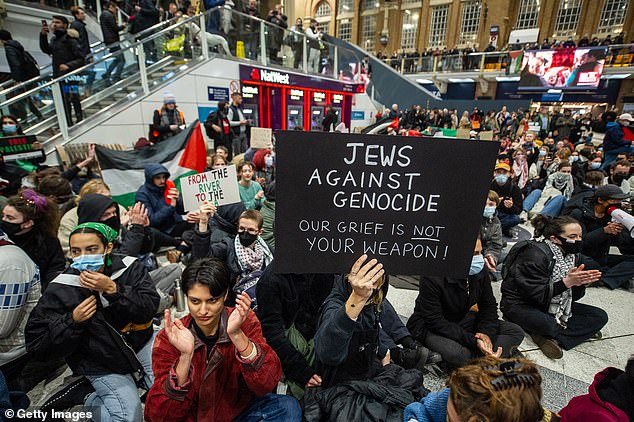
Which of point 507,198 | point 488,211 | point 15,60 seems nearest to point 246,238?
point 488,211

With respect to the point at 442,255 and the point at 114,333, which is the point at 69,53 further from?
the point at 442,255

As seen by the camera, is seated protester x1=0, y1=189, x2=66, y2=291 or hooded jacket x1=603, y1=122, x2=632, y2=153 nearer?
seated protester x1=0, y1=189, x2=66, y2=291

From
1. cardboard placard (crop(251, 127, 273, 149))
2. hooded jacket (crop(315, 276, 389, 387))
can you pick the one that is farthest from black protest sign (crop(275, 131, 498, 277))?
cardboard placard (crop(251, 127, 273, 149))

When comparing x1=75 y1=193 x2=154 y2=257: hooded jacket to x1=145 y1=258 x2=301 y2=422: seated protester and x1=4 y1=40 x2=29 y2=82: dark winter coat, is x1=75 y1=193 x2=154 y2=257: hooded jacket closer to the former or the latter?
x1=145 y1=258 x2=301 y2=422: seated protester

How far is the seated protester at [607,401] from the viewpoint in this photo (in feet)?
4.61

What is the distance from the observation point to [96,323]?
1.95 metres

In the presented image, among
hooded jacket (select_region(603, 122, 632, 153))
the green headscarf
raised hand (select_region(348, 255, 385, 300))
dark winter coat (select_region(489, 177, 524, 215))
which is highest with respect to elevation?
raised hand (select_region(348, 255, 385, 300))

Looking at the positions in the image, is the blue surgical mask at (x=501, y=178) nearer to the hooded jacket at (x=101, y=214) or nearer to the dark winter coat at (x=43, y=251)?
the hooded jacket at (x=101, y=214)

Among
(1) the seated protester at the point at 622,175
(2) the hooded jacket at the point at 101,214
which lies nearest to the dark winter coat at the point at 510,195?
(1) the seated protester at the point at 622,175

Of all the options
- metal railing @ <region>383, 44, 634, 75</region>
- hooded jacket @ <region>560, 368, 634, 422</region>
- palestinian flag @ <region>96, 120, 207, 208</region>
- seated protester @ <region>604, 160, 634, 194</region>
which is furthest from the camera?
metal railing @ <region>383, 44, 634, 75</region>

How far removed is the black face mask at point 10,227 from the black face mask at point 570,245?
442cm

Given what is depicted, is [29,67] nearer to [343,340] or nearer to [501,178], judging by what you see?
[343,340]

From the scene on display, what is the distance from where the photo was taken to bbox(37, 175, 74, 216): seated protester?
11.3 feet

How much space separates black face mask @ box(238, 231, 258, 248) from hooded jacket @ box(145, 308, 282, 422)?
1.08 metres
